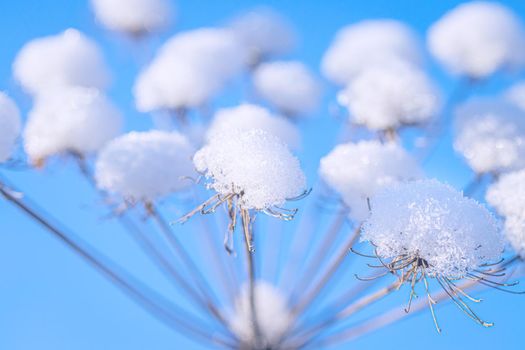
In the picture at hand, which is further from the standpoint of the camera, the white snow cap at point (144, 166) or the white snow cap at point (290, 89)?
the white snow cap at point (290, 89)

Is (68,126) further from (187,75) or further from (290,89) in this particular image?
(290,89)

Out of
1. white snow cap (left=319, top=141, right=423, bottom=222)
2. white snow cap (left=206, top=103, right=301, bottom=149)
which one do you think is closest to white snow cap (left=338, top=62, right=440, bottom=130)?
white snow cap (left=206, top=103, right=301, bottom=149)

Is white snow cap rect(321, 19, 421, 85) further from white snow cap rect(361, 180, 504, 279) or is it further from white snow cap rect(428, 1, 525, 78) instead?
white snow cap rect(361, 180, 504, 279)

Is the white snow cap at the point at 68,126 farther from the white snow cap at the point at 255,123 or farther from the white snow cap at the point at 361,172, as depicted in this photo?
the white snow cap at the point at 361,172

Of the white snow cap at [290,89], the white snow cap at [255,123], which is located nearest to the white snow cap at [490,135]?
the white snow cap at [255,123]

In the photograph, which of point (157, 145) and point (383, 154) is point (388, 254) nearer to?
point (383, 154)
